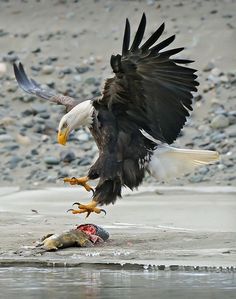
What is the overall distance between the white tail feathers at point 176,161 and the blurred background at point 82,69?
2253 mm

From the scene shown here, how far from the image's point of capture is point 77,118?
891cm

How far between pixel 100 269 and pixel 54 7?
39.5ft

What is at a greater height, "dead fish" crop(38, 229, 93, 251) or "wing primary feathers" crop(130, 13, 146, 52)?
"wing primary feathers" crop(130, 13, 146, 52)

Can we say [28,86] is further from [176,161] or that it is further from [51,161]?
Result: [176,161]

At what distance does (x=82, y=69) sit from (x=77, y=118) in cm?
651

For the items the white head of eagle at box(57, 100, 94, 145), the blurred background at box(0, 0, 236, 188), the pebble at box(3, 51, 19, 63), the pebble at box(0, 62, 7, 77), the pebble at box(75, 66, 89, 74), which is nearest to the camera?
the white head of eagle at box(57, 100, 94, 145)

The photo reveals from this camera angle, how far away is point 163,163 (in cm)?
906

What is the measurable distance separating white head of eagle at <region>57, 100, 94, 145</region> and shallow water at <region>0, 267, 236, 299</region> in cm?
183

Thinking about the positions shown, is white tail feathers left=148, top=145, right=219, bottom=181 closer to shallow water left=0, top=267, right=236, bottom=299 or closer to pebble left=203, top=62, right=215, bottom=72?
shallow water left=0, top=267, right=236, bottom=299

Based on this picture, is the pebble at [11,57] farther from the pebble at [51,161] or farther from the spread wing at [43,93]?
the spread wing at [43,93]

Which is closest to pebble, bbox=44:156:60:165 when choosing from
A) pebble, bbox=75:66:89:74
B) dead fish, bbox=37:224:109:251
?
pebble, bbox=75:66:89:74

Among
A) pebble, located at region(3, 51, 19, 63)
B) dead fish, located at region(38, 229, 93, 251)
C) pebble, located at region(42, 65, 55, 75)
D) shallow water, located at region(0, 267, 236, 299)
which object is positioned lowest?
shallow water, located at region(0, 267, 236, 299)

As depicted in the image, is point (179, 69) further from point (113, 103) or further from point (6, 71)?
point (6, 71)

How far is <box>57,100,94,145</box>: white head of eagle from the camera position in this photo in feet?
29.2
